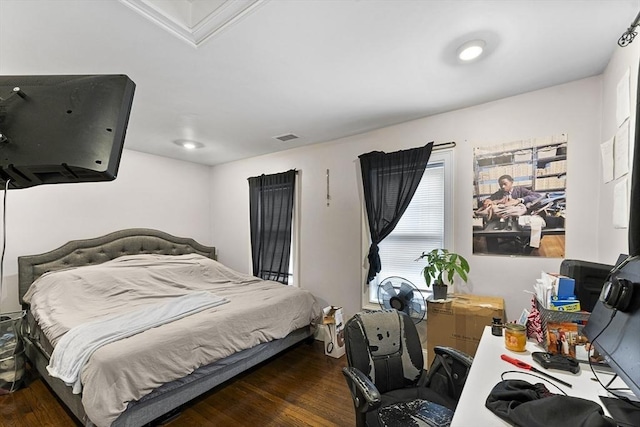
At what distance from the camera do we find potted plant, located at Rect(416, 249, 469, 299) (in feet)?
7.75

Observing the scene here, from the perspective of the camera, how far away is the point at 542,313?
1.48 metres

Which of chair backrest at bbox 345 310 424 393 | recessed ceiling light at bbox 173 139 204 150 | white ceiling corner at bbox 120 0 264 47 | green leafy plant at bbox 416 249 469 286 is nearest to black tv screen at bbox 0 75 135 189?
white ceiling corner at bbox 120 0 264 47

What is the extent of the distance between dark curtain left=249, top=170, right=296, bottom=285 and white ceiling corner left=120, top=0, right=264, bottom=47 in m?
2.17

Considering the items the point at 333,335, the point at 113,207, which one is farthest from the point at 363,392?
the point at 113,207

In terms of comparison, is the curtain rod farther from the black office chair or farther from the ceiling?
the black office chair

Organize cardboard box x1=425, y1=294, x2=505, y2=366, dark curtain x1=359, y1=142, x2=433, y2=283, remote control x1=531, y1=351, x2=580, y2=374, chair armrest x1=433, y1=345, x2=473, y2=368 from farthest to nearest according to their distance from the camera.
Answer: dark curtain x1=359, y1=142, x2=433, y2=283 < cardboard box x1=425, y1=294, x2=505, y2=366 < chair armrest x1=433, y1=345, x2=473, y2=368 < remote control x1=531, y1=351, x2=580, y2=374

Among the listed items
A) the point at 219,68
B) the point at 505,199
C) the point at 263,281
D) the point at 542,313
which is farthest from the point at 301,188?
the point at 542,313

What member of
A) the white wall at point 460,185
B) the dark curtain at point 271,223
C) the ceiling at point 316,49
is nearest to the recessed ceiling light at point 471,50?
the ceiling at point 316,49

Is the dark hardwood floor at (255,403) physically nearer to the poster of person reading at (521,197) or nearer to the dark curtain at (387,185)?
the dark curtain at (387,185)

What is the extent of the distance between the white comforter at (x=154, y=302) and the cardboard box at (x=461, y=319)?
138 centimetres

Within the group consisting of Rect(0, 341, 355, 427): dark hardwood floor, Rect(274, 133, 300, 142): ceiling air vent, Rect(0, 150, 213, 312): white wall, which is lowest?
Rect(0, 341, 355, 427): dark hardwood floor

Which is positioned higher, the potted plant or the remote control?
the potted plant

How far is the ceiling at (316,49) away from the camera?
1417mm

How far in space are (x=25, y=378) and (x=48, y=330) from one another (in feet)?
2.86
